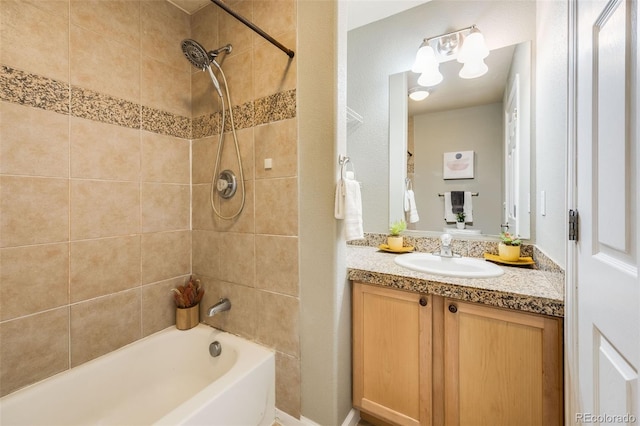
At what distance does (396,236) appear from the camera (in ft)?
5.59

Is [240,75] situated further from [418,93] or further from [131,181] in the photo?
[418,93]

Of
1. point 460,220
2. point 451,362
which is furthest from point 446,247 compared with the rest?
point 451,362

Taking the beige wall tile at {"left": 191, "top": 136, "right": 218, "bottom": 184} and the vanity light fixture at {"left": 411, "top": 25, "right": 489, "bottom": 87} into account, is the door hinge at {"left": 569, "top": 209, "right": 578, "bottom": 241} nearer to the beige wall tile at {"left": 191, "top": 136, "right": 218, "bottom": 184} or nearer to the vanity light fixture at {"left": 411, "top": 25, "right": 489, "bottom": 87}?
the vanity light fixture at {"left": 411, "top": 25, "right": 489, "bottom": 87}

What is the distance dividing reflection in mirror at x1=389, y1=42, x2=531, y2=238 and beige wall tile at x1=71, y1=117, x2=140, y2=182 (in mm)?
1696

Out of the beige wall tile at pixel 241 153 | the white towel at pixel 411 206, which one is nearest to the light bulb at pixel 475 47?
the white towel at pixel 411 206

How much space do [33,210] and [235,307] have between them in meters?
1.03

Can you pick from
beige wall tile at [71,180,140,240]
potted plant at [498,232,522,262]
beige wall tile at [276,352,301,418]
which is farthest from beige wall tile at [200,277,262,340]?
potted plant at [498,232,522,262]

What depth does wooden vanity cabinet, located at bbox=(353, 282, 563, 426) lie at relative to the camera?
3.03ft

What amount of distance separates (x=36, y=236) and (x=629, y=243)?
202 cm

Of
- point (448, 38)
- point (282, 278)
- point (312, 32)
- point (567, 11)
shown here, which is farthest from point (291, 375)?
point (448, 38)

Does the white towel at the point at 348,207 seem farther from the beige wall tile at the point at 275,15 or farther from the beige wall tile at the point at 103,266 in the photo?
the beige wall tile at the point at 103,266

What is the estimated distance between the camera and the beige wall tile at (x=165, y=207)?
1.50m

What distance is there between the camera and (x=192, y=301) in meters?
1.60

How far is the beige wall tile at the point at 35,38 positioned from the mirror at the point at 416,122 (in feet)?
5.46
